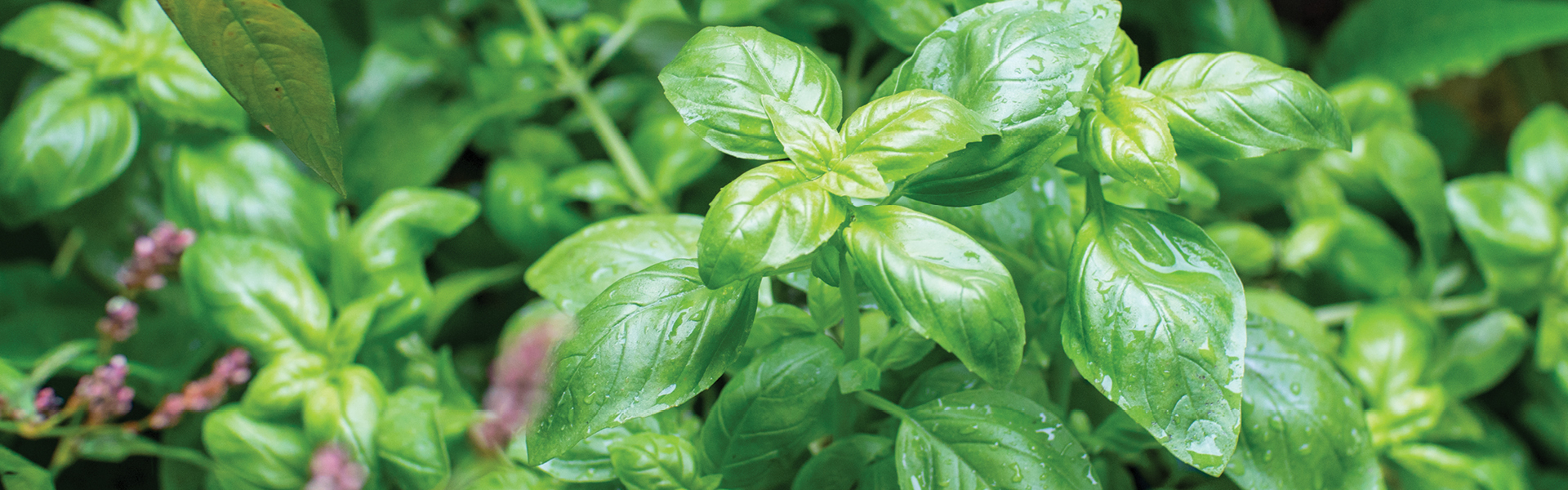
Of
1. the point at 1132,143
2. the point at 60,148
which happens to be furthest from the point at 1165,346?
the point at 60,148

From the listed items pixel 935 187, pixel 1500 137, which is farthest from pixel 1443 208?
pixel 935 187

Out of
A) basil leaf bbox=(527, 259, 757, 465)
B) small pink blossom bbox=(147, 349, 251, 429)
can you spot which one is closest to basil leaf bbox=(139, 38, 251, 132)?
small pink blossom bbox=(147, 349, 251, 429)

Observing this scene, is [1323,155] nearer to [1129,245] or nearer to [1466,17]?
[1466,17]

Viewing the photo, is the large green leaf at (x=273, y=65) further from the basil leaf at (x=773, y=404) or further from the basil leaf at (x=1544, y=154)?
the basil leaf at (x=1544, y=154)

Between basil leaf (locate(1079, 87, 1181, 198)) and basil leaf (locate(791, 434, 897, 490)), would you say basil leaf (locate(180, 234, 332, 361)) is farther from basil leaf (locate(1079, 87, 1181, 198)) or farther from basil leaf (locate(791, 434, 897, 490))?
basil leaf (locate(1079, 87, 1181, 198))

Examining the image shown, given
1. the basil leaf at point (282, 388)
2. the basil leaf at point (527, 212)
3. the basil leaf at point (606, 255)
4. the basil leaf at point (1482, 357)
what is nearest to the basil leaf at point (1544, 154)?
the basil leaf at point (1482, 357)

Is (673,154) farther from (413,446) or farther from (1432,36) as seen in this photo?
(1432,36)
